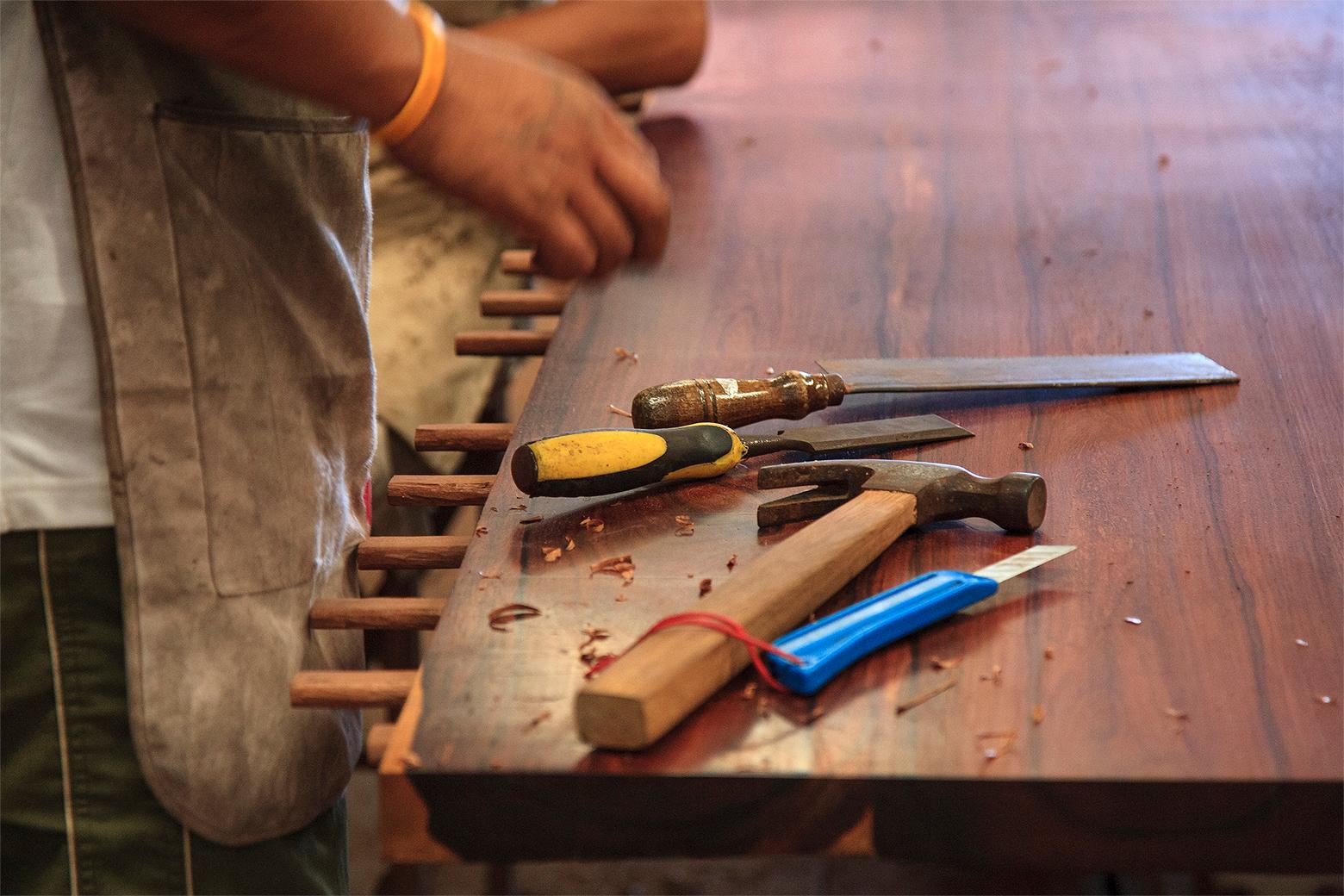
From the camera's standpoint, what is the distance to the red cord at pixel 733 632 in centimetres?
71

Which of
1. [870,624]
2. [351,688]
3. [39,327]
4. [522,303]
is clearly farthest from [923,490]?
[522,303]

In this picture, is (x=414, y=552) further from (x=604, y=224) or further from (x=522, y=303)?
(x=522, y=303)

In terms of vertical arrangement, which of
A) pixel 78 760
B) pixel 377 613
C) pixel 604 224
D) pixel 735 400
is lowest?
pixel 78 760

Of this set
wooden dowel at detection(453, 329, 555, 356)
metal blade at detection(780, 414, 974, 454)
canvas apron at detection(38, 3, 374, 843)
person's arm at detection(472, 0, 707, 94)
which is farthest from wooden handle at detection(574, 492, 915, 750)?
person's arm at detection(472, 0, 707, 94)

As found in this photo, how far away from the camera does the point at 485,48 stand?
0.78 metres

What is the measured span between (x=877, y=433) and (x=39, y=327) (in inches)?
23.2

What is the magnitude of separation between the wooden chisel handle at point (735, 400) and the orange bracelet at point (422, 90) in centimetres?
32

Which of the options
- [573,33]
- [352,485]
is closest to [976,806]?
[352,485]

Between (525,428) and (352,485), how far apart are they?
144mm

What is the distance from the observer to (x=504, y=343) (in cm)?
138

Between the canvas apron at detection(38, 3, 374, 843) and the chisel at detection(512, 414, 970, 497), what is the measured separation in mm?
181

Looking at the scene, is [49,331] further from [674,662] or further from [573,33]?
[573,33]

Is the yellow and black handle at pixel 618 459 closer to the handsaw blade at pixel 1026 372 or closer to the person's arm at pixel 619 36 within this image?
the handsaw blade at pixel 1026 372

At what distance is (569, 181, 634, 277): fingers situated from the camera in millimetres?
794
